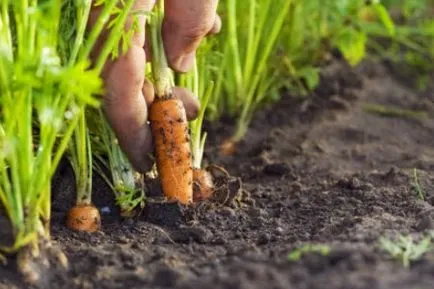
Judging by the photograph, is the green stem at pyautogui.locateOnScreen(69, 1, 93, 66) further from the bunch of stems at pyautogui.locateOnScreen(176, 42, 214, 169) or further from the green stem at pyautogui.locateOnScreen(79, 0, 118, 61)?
the bunch of stems at pyautogui.locateOnScreen(176, 42, 214, 169)

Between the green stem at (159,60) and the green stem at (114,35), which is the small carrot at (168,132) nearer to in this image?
the green stem at (159,60)

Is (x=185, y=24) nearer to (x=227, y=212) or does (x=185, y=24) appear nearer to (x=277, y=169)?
(x=227, y=212)

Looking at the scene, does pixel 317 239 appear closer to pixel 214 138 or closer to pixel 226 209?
pixel 226 209

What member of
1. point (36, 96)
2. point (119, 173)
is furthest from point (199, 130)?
point (36, 96)

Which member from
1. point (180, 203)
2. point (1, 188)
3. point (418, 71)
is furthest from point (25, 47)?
point (418, 71)

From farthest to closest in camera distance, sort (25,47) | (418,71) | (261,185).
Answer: (418,71) → (261,185) → (25,47)

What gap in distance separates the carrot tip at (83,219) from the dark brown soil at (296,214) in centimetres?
3

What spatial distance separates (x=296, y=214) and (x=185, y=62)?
0.53 meters

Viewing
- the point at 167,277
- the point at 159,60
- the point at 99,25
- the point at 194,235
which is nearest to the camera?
the point at 167,277

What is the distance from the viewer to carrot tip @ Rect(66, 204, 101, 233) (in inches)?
104

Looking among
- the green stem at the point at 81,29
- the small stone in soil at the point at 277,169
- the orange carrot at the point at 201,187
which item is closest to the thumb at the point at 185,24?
the green stem at the point at 81,29

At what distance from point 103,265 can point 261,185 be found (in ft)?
3.07

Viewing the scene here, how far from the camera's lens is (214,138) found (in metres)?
3.64

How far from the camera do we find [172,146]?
9.00ft
